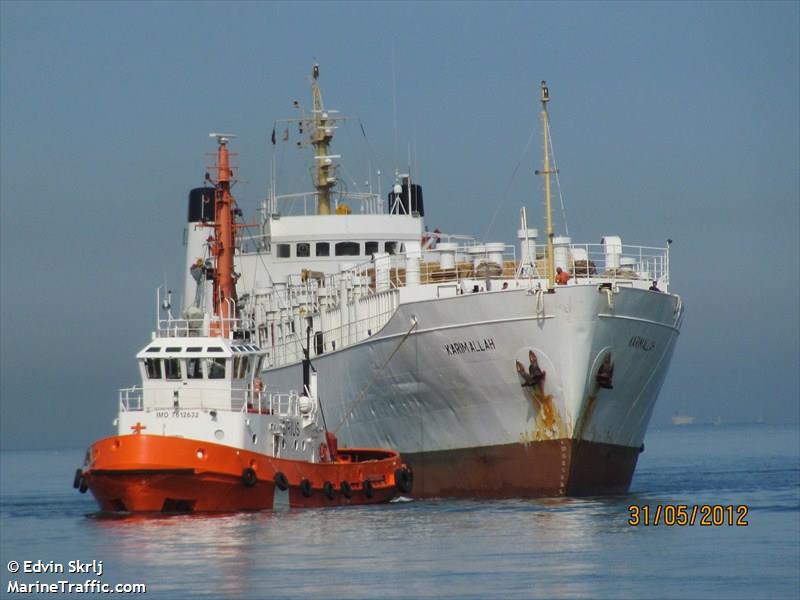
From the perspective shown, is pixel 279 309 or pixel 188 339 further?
pixel 279 309

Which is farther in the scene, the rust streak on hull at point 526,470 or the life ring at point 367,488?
the life ring at point 367,488

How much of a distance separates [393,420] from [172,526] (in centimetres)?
1312

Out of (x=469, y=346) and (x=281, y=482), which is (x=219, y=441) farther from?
(x=469, y=346)

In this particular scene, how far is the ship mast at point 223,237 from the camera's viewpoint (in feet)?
157

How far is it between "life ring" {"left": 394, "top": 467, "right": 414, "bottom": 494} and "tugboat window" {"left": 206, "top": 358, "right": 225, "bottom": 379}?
641 cm

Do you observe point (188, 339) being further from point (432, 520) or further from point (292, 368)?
point (292, 368)

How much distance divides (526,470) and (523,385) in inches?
96.3

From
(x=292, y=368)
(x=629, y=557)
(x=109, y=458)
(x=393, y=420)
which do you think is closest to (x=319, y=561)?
(x=629, y=557)

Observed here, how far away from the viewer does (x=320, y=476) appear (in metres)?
44.0

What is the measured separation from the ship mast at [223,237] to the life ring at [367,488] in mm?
6337

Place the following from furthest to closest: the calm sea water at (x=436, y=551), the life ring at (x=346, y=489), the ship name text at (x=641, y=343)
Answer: the ship name text at (x=641, y=343) < the life ring at (x=346, y=489) < the calm sea water at (x=436, y=551)

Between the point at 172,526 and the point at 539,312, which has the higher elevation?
the point at 539,312
